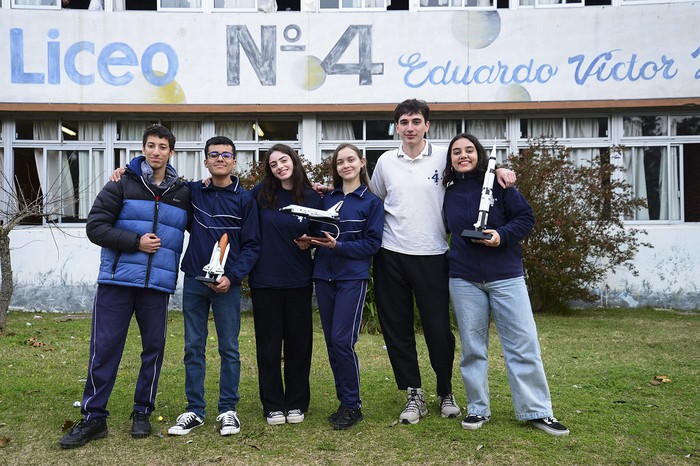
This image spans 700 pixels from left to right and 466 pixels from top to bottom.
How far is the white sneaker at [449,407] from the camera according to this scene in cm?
464

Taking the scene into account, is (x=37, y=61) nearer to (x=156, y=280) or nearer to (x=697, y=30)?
(x=156, y=280)

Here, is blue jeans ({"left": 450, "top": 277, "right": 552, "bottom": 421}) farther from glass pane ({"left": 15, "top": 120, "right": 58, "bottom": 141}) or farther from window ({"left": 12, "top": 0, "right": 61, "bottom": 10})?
window ({"left": 12, "top": 0, "right": 61, "bottom": 10})

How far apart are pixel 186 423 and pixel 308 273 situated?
1.31 metres

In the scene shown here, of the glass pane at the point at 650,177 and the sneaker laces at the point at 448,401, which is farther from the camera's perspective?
the glass pane at the point at 650,177

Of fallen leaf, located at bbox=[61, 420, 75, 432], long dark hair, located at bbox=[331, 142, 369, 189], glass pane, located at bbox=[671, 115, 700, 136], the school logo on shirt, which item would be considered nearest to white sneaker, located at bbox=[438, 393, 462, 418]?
the school logo on shirt

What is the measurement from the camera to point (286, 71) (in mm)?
11539

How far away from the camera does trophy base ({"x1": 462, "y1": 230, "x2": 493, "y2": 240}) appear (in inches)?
162

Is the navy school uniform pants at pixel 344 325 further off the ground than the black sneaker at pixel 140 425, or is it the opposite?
the navy school uniform pants at pixel 344 325

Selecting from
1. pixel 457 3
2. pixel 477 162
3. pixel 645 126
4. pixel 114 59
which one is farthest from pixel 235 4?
pixel 477 162

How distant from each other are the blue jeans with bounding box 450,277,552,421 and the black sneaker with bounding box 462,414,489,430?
0.04m

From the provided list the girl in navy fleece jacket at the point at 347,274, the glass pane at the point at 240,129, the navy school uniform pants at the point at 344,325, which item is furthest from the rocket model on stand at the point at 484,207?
the glass pane at the point at 240,129

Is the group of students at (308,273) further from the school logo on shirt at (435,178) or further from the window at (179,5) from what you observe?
the window at (179,5)

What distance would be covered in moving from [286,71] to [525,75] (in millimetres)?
4308

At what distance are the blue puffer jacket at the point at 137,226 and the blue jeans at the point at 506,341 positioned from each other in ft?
6.48
